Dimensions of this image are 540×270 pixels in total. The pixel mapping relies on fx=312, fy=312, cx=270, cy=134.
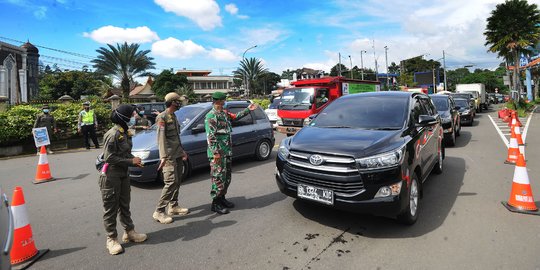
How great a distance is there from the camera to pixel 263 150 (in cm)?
843

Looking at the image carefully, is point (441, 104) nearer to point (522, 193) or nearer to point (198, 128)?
point (522, 193)

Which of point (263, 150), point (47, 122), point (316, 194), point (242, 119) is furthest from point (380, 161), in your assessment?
point (47, 122)

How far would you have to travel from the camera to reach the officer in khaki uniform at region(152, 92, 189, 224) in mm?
4320

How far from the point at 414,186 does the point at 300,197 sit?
59.5 inches

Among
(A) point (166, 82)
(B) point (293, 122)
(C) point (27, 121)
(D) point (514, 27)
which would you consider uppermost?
(A) point (166, 82)

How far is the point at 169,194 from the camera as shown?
433cm

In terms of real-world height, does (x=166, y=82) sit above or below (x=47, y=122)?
above

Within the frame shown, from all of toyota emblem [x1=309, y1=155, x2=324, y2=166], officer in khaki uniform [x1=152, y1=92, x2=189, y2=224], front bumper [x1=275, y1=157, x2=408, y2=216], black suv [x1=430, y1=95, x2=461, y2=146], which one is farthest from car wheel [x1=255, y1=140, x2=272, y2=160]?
black suv [x1=430, y1=95, x2=461, y2=146]

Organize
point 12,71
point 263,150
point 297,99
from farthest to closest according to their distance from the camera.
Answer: point 12,71 → point 297,99 → point 263,150

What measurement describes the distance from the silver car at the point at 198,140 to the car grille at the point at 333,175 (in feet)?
10.6

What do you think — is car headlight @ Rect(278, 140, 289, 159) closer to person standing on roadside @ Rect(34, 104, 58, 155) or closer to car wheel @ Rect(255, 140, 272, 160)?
car wheel @ Rect(255, 140, 272, 160)

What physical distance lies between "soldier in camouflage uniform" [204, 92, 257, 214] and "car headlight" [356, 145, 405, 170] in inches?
78.2

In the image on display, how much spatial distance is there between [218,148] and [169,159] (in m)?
0.69

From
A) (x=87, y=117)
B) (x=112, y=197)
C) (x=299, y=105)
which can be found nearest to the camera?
(x=112, y=197)
